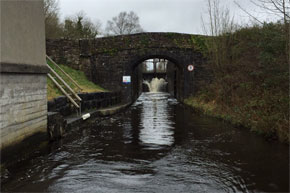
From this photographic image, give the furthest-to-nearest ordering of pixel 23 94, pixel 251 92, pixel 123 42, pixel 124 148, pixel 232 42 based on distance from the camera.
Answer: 1. pixel 123 42
2. pixel 232 42
3. pixel 251 92
4. pixel 124 148
5. pixel 23 94

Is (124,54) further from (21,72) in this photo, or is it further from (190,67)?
(21,72)

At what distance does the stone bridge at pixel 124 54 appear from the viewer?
18938 mm

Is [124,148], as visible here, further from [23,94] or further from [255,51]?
[255,51]

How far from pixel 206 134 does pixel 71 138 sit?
3.93m

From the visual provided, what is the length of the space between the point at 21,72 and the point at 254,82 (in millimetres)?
9513

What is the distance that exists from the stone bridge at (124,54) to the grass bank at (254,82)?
2485 millimetres

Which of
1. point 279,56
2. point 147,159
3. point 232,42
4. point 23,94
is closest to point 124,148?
point 147,159

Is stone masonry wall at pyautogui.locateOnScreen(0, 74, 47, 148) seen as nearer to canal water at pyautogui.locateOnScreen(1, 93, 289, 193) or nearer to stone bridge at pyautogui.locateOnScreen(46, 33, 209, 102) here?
canal water at pyautogui.locateOnScreen(1, 93, 289, 193)

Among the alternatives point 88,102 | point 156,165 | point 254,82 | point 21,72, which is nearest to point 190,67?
point 254,82

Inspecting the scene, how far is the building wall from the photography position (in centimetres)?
471

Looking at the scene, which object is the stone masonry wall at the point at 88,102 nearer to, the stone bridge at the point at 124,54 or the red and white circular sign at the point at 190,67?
the stone bridge at the point at 124,54

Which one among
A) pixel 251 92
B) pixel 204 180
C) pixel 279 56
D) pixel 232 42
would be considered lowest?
pixel 204 180

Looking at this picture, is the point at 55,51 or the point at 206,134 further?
the point at 55,51

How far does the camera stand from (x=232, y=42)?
15523 millimetres
